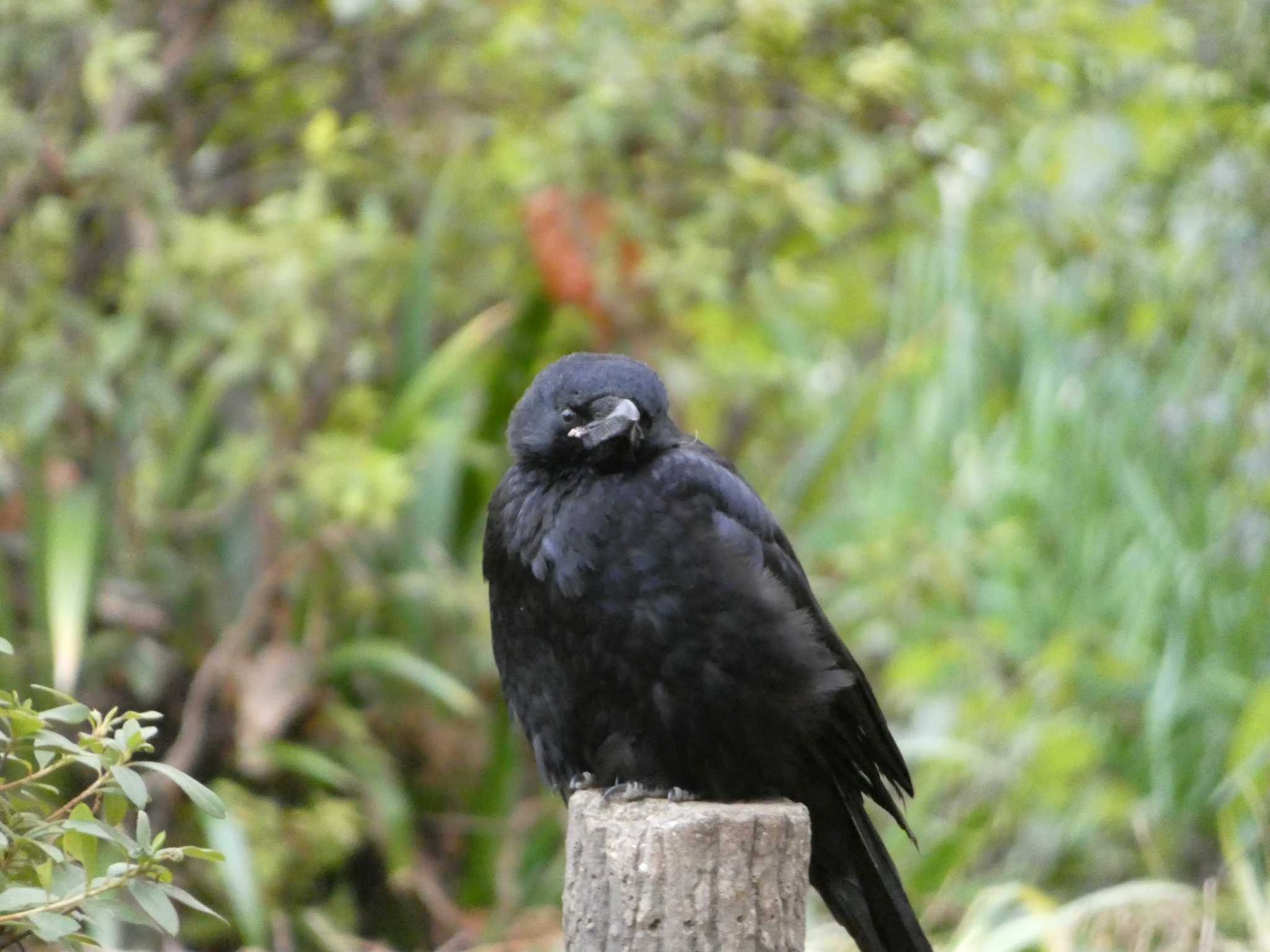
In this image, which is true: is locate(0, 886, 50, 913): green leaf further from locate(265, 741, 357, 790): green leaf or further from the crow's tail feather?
locate(265, 741, 357, 790): green leaf

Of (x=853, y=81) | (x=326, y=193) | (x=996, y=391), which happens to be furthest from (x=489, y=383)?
(x=996, y=391)

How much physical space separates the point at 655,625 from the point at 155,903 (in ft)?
3.62

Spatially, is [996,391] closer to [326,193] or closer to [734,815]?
[326,193]

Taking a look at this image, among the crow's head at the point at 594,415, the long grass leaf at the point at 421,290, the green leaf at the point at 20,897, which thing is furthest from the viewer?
the long grass leaf at the point at 421,290

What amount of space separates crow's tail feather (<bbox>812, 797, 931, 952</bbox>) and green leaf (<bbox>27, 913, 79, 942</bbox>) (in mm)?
1595

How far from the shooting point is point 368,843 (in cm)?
444

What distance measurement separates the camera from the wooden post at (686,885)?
1972 millimetres

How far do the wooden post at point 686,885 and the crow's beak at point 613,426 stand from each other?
75 centimetres

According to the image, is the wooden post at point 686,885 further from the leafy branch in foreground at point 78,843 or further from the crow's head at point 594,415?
the crow's head at point 594,415

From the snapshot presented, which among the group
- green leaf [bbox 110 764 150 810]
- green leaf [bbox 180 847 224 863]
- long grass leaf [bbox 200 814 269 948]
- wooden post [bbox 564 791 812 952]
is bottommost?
long grass leaf [bbox 200 814 269 948]

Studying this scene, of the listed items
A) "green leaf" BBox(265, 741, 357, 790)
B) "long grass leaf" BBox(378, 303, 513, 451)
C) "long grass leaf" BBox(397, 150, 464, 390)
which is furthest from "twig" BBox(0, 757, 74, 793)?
"long grass leaf" BBox(397, 150, 464, 390)

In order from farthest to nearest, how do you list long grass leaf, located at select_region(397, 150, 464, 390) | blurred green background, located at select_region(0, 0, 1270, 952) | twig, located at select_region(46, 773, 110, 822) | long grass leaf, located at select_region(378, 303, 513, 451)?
long grass leaf, located at select_region(397, 150, 464, 390), long grass leaf, located at select_region(378, 303, 513, 451), blurred green background, located at select_region(0, 0, 1270, 952), twig, located at select_region(46, 773, 110, 822)

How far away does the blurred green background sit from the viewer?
3.97 meters

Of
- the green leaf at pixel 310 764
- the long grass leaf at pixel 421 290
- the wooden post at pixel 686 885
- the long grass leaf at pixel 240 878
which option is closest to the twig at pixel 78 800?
the wooden post at pixel 686 885
